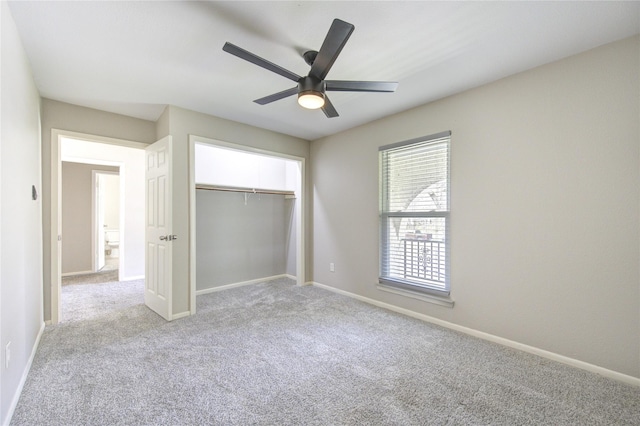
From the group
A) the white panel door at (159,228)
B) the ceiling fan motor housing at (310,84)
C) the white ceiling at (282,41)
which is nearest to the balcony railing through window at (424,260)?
the white ceiling at (282,41)

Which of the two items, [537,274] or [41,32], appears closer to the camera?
[41,32]

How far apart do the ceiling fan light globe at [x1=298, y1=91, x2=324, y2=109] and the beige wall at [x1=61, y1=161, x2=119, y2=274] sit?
5.98 metres

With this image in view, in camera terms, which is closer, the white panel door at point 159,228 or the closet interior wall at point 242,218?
the white panel door at point 159,228

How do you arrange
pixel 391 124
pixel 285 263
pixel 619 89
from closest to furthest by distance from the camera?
1. pixel 619 89
2. pixel 391 124
3. pixel 285 263

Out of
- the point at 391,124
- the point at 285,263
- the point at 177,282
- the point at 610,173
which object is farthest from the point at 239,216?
the point at 610,173

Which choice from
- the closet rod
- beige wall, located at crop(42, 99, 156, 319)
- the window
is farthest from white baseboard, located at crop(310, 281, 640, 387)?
beige wall, located at crop(42, 99, 156, 319)

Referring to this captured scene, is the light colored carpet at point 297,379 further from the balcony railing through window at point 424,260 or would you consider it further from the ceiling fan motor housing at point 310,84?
the ceiling fan motor housing at point 310,84

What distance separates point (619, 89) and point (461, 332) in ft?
7.86

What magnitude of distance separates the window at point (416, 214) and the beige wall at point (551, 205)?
138 mm

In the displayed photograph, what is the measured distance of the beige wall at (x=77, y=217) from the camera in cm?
564

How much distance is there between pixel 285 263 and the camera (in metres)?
5.36

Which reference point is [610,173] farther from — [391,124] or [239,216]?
[239,216]

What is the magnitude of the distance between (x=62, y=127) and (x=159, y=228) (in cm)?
154

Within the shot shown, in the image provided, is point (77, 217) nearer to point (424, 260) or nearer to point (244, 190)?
point (244, 190)
